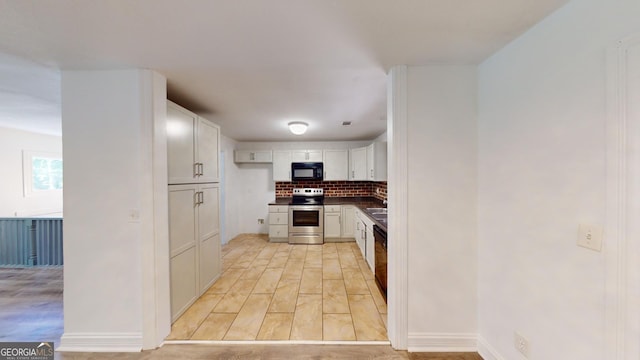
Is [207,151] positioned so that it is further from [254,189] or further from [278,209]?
[254,189]

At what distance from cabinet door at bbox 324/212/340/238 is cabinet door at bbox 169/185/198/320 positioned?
2.79 metres

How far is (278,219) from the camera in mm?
5055

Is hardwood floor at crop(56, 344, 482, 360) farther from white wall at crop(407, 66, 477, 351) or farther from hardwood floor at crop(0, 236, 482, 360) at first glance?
white wall at crop(407, 66, 477, 351)

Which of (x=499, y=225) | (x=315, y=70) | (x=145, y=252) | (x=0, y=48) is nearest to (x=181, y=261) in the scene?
(x=145, y=252)

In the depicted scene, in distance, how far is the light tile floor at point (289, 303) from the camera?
2104mm

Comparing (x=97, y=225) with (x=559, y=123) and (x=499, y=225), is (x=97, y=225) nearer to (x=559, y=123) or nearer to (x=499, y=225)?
(x=499, y=225)

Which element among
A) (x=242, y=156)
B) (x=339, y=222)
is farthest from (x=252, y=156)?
(x=339, y=222)

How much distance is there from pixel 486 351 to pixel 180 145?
125 inches

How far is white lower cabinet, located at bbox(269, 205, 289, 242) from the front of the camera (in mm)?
5047

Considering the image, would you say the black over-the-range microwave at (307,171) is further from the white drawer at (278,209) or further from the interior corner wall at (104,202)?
the interior corner wall at (104,202)

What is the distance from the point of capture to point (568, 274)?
122 cm

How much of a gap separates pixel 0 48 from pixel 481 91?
3.42 m

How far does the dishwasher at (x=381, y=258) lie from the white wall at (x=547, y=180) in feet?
3.06

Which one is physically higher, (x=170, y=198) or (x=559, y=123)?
(x=559, y=123)
